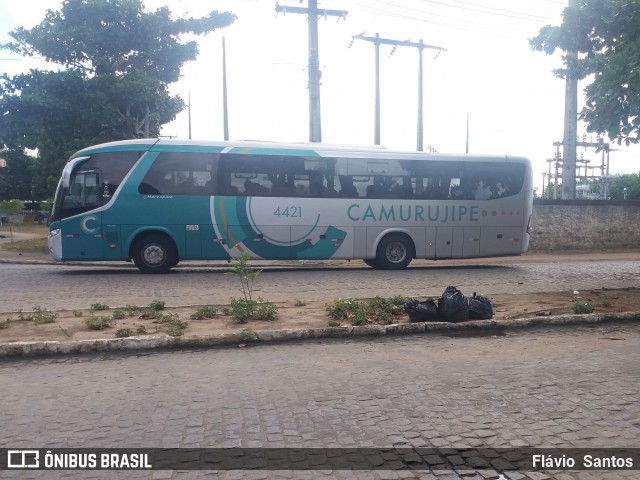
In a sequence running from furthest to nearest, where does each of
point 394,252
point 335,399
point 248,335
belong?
point 394,252, point 248,335, point 335,399

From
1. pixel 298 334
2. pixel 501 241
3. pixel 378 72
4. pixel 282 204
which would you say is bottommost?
pixel 298 334

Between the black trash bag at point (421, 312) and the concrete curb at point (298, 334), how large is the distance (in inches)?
7.5

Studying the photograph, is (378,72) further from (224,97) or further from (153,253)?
(153,253)

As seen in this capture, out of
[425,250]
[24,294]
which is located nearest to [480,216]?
[425,250]

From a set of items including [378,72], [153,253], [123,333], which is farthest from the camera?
[378,72]

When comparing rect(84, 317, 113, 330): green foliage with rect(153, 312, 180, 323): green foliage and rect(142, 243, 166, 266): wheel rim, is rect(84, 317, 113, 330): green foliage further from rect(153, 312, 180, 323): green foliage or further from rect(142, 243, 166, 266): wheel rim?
rect(142, 243, 166, 266): wheel rim

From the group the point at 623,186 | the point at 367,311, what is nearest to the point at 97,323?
the point at 367,311

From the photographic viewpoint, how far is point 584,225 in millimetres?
23766

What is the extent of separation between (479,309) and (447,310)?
0.59 m

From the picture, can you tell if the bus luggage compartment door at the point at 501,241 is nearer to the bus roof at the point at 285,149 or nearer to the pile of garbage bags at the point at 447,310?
the bus roof at the point at 285,149

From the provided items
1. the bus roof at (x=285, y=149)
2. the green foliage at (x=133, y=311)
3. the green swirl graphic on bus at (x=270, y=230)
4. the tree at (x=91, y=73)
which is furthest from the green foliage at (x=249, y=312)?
the tree at (x=91, y=73)

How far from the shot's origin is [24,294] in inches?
438

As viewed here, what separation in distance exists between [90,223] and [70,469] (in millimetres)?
11447

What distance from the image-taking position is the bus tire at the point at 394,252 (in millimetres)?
16109
